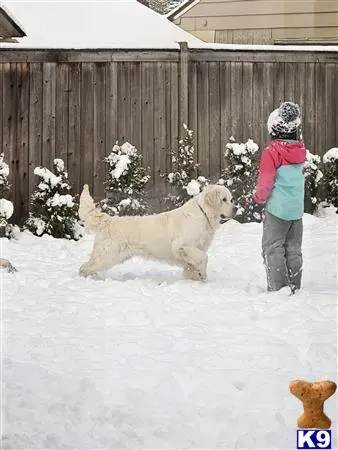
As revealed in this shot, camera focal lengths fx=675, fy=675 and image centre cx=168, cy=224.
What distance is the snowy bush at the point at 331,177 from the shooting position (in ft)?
30.9

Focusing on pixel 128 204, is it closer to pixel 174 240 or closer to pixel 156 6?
pixel 174 240

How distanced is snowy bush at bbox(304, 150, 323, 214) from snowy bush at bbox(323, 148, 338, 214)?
0.38 ft

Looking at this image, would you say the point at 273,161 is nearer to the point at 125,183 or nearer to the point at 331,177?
the point at 125,183

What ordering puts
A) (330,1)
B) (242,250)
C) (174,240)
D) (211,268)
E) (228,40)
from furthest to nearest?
(228,40) < (330,1) < (242,250) < (211,268) < (174,240)

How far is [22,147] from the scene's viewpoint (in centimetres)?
915

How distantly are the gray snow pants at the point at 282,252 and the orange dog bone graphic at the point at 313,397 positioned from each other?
3.40 m

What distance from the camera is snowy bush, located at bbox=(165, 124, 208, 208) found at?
30.2 ft

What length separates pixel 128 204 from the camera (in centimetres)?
883

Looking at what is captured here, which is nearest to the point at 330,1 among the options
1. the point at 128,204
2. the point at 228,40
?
the point at 228,40

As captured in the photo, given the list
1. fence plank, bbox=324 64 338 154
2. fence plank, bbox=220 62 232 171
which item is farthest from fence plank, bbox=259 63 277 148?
fence plank, bbox=324 64 338 154

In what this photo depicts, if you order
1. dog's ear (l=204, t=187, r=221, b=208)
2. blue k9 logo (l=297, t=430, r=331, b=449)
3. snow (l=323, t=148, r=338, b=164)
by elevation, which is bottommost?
blue k9 logo (l=297, t=430, r=331, b=449)

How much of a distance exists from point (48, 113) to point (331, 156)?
3.97 m

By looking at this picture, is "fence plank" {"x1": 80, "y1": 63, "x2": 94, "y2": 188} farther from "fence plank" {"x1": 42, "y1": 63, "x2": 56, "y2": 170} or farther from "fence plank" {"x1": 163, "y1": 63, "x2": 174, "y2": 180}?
"fence plank" {"x1": 163, "y1": 63, "x2": 174, "y2": 180}

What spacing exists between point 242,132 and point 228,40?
5039 mm
